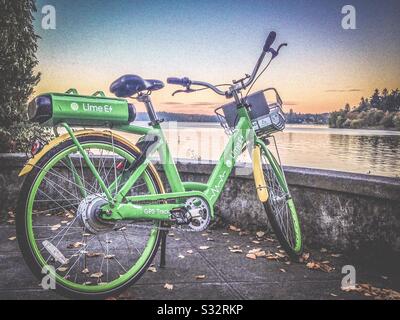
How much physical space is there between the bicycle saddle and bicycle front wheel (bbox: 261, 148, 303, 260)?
154cm

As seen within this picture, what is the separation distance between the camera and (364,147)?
5.55m

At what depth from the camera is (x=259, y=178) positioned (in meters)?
3.66

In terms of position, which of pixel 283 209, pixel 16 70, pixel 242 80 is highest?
pixel 16 70

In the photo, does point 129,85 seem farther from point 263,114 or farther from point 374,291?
point 374,291

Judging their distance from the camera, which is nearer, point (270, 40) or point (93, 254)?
point (270, 40)

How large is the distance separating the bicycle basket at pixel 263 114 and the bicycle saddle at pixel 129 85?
3.85 ft

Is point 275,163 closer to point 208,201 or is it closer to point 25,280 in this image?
point 208,201

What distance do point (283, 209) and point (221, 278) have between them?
129 centimetres

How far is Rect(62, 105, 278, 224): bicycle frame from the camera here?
2.72m

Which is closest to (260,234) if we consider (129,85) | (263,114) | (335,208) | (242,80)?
(335,208)

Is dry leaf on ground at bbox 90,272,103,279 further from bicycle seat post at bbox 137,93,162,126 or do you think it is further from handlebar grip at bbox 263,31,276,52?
handlebar grip at bbox 263,31,276,52

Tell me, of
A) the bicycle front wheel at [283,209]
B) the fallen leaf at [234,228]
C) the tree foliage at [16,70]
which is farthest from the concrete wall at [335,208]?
the tree foliage at [16,70]

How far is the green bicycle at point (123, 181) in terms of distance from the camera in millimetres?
2539
